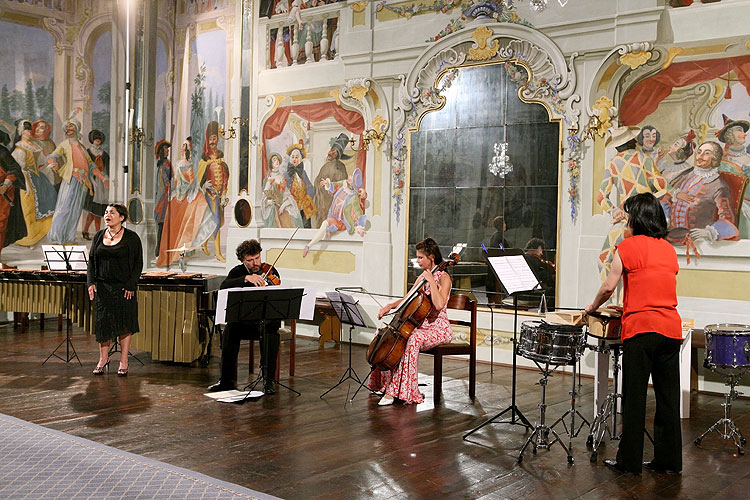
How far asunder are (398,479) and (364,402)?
2.04 m

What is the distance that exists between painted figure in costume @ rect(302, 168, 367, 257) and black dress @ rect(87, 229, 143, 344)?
3287 mm

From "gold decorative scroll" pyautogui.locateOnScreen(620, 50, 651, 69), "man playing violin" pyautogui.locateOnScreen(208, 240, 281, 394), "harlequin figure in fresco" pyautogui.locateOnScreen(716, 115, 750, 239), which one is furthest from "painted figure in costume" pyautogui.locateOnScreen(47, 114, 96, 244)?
"harlequin figure in fresco" pyautogui.locateOnScreen(716, 115, 750, 239)

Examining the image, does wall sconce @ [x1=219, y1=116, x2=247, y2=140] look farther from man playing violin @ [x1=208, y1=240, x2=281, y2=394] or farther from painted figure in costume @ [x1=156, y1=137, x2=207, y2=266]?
man playing violin @ [x1=208, y1=240, x2=281, y2=394]

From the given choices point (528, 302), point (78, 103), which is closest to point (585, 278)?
point (528, 302)

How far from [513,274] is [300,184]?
19.0 ft

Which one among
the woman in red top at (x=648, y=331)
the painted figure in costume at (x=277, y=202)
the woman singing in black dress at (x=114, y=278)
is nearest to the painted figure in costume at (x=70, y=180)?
the painted figure in costume at (x=277, y=202)

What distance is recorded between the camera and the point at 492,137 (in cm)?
885

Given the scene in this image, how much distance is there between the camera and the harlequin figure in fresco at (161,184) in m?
12.3

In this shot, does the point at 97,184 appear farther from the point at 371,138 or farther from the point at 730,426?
the point at 730,426

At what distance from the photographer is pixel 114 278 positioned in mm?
7316

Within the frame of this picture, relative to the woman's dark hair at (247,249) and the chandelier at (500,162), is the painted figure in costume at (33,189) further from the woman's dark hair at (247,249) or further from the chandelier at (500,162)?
the chandelier at (500,162)

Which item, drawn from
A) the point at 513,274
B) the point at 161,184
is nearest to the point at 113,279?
the point at 513,274

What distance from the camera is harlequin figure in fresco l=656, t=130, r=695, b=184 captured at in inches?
298

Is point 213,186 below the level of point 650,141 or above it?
below
